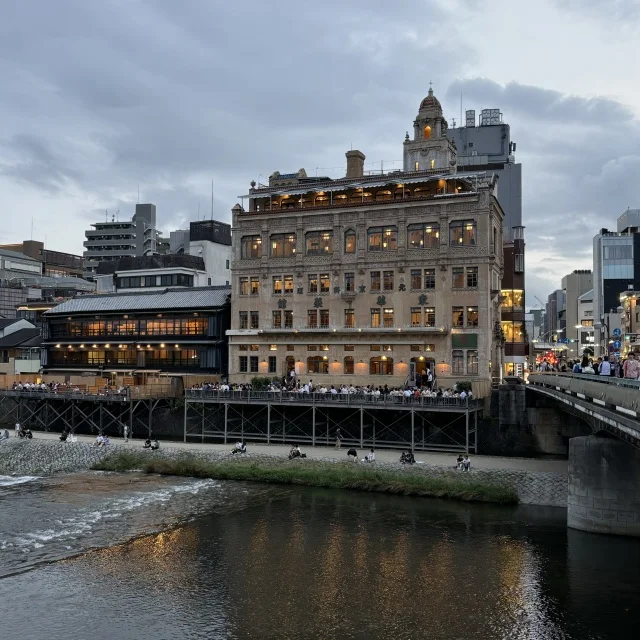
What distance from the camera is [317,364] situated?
2785 inches

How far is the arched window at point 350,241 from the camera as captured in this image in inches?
2773

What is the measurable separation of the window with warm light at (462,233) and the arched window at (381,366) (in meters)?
13.0

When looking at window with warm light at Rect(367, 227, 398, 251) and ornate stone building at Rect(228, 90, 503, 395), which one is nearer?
ornate stone building at Rect(228, 90, 503, 395)

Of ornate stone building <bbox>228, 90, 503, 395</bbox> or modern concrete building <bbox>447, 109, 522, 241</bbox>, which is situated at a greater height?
modern concrete building <bbox>447, 109, 522, 241</bbox>

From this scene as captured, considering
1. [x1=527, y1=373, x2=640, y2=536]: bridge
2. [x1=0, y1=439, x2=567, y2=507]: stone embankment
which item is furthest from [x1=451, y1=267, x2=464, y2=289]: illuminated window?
[x1=527, y1=373, x2=640, y2=536]: bridge

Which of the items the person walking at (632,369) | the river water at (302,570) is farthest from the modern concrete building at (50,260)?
the person walking at (632,369)

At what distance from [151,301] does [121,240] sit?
8625 centimetres

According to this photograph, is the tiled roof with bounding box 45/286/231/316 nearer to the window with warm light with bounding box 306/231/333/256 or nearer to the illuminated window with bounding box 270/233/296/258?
the illuminated window with bounding box 270/233/296/258

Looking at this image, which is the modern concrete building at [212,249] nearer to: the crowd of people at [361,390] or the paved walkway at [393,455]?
the crowd of people at [361,390]

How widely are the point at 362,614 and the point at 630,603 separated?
11.1 m

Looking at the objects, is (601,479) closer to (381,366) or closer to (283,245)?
(381,366)

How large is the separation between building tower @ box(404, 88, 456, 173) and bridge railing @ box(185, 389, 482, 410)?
37.5m

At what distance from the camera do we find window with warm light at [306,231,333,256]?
71.6 m

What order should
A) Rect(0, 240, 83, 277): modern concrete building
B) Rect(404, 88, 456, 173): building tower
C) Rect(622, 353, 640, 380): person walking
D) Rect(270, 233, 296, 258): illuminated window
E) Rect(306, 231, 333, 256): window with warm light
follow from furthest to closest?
Rect(0, 240, 83, 277): modern concrete building, Rect(404, 88, 456, 173): building tower, Rect(270, 233, 296, 258): illuminated window, Rect(306, 231, 333, 256): window with warm light, Rect(622, 353, 640, 380): person walking
